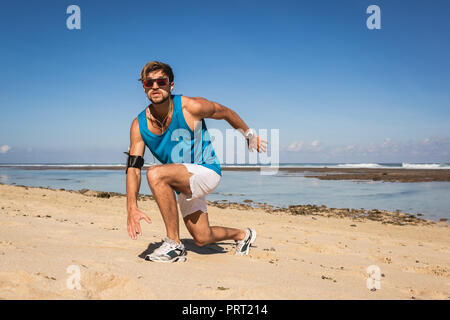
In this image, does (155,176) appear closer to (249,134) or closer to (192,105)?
(192,105)

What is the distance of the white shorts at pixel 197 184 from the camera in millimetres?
3760

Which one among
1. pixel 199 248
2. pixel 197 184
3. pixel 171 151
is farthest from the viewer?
pixel 199 248

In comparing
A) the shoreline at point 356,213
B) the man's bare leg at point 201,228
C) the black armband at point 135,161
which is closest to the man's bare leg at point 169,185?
the black armband at point 135,161

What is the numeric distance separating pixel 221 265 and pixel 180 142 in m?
1.44

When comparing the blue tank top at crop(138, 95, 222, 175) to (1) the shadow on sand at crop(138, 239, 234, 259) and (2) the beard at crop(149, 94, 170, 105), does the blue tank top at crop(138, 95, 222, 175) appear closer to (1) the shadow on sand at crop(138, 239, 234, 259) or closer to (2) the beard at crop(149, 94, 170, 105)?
(2) the beard at crop(149, 94, 170, 105)

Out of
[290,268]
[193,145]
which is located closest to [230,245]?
[290,268]

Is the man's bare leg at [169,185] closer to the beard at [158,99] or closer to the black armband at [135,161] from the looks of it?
the black armband at [135,161]

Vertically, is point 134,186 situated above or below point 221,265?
above

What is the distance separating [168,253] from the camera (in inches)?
141

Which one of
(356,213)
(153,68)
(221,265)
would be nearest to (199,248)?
(221,265)

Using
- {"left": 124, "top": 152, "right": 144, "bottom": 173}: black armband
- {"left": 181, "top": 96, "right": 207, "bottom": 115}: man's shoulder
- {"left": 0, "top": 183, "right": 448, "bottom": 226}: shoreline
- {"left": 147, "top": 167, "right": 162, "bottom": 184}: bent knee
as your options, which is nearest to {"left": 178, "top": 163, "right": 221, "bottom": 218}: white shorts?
{"left": 147, "top": 167, "right": 162, "bottom": 184}: bent knee
